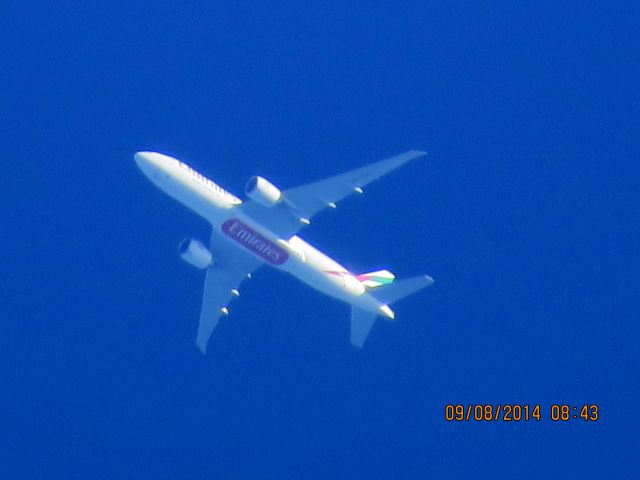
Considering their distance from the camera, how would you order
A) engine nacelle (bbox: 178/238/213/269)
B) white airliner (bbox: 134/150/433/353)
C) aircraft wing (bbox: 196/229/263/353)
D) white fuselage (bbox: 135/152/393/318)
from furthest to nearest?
aircraft wing (bbox: 196/229/263/353) < engine nacelle (bbox: 178/238/213/269) < white fuselage (bbox: 135/152/393/318) < white airliner (bbox: 134/150/433/353)

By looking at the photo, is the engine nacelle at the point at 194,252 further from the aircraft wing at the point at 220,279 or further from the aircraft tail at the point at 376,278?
the aircraft tail at the point at 376,278

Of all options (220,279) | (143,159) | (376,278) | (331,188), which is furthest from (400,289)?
(143,159)

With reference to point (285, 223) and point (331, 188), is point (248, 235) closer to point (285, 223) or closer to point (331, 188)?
point (285, 223)

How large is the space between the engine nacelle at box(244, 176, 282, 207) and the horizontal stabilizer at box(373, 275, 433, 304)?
7.01 m

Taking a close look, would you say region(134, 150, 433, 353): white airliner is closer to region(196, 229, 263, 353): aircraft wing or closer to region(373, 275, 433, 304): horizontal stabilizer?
region(373, 275, 433, 304): horizontal stabilizer

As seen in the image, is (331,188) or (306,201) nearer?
(331,188)

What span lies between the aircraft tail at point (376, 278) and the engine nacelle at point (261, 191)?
669 centimetres

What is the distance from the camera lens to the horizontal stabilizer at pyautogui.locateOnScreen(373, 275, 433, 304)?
49.8 m

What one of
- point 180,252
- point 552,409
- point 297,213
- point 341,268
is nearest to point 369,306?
point 341,268

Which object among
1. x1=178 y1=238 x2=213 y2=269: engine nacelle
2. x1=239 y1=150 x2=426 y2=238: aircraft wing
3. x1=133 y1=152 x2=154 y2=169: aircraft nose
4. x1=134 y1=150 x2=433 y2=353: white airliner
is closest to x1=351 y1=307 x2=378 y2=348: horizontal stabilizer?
x1=134 y1=150 x2=433 y2=353: white airliner

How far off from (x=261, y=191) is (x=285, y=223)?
267 cm

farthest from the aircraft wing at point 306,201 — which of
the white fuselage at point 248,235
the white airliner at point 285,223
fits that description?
the white fuselage at point 248,235

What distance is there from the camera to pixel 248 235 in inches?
1964

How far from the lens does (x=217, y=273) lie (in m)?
54.8
